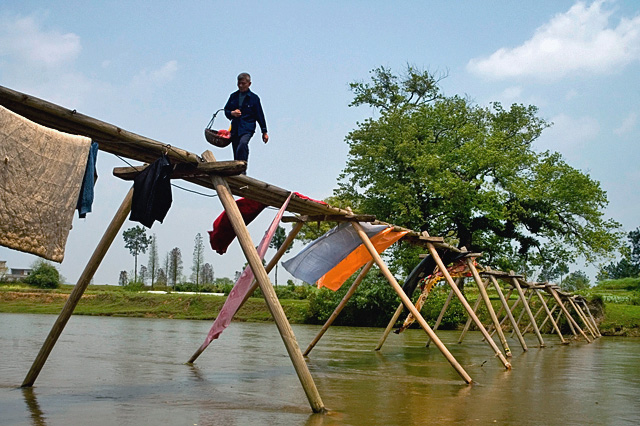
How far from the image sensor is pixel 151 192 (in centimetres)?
604

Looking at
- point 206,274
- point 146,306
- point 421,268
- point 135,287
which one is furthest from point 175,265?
point 421,268

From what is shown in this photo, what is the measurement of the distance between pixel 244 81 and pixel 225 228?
6.40 feet

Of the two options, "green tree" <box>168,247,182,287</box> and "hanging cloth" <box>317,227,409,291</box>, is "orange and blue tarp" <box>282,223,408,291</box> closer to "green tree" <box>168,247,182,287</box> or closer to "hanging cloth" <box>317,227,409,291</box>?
"hanging cloth" <box>317,227,409,291</box>

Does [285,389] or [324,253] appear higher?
[324,253]

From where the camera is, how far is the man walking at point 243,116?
311 inches

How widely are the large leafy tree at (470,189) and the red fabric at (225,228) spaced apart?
2039 cm

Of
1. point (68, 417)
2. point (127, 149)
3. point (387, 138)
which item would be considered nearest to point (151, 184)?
point (127, 149)

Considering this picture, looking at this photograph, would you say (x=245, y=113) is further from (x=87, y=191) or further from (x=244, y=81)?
(x=87, y=191)

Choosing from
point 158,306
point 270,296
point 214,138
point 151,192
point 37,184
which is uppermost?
point 214,138

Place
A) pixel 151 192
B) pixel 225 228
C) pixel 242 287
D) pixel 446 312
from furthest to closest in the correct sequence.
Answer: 1. pixel 446 312
2. pixel 225 228
3. pixel 242 287
4. pixel 151 192

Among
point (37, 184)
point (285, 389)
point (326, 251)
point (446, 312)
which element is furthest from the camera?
point (446, 312)

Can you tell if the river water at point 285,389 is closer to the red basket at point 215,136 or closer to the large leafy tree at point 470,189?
the red basket at point 215,136

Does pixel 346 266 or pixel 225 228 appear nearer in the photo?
pixel 225 228

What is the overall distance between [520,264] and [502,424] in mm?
26405
